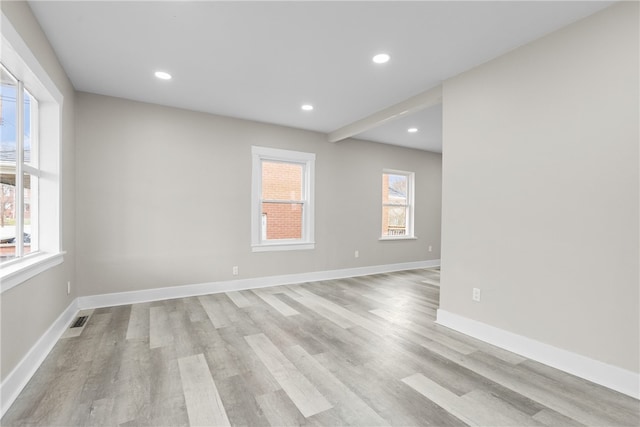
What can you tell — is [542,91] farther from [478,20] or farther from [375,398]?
[375,398]

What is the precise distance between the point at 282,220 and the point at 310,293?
4.40 ft

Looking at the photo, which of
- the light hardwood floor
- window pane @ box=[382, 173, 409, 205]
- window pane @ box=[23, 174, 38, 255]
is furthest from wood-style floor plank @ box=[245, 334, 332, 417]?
window pane @ box=[382, 173, 409, 205]

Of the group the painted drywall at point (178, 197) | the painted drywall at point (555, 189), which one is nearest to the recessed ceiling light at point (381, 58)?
the painted drywall at point (555, 189)

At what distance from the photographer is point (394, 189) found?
21.0 ft

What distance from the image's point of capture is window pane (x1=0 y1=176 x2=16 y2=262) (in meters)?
2.12

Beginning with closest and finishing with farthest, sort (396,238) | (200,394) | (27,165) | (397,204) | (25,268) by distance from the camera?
(200,394) < (25,268) < (27,165) < (396,238) < (397,204)

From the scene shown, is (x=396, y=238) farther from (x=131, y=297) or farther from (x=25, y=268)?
(x=25, y=268)

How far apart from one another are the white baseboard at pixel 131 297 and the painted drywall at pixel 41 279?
0.07 metres

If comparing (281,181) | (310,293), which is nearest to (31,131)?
(281,181)

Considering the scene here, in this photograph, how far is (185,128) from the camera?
4.16 m

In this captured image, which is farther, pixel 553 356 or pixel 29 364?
pixel 553 356

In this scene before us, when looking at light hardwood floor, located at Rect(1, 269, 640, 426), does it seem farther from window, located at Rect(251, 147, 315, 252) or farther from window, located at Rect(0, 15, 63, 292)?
window, located at Rect(251, 147, 315, 252)

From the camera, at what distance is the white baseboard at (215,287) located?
3.70m

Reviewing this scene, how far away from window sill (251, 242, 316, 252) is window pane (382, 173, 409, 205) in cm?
→ 201
